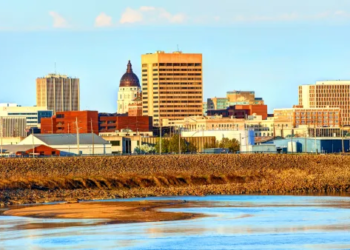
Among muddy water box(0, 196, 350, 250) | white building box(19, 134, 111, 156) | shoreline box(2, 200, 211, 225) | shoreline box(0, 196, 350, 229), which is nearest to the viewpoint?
muddy water box(0, 196, 350, 250)

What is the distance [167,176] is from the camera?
12638 cm

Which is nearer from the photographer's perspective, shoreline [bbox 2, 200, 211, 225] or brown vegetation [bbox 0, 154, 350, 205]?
shoreline [bbox 2, 200, 211, 225]

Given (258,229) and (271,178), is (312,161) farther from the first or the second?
(258,229)

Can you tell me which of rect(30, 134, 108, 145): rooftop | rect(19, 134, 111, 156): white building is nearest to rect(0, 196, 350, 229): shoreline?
rect(19, 134, 111, 156): white building

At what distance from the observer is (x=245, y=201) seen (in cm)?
9731

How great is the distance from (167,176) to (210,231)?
5289 centimetres

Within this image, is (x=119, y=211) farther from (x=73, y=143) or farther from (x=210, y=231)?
(x=73, y=143)

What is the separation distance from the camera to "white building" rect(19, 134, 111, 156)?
17688 centimetres

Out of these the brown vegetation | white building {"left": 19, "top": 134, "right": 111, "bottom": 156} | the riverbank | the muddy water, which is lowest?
the muddy water

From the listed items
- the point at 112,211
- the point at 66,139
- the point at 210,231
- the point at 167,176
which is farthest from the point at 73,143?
the point at 210,231

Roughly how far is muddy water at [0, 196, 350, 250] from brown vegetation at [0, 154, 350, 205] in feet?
64.9

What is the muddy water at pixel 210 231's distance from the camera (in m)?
67.5

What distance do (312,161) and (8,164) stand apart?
42.8 meters

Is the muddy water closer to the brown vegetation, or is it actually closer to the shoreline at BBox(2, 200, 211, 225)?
the shoreline at BBox(2, 200, 211, 225)
